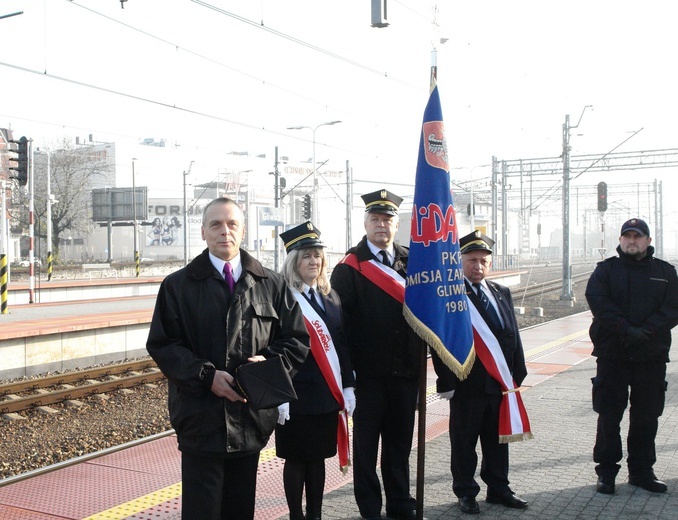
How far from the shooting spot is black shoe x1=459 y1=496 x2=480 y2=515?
532cm

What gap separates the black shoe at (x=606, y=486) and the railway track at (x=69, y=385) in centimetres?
699

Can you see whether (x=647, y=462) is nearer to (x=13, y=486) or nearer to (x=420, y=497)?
(x=420, y=497)

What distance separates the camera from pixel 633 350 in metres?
5.76

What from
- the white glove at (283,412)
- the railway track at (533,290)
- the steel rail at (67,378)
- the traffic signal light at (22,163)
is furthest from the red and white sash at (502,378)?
the railway track at (533,290)

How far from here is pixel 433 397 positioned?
9.61 m

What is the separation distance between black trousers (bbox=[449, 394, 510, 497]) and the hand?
102cm

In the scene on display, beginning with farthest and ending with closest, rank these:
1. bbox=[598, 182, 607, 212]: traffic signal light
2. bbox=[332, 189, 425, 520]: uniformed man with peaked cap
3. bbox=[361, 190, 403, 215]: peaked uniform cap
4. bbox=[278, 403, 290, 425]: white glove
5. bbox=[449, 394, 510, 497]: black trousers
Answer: bbox=[598, 182, 607, 212]: traffic signal light → bbox=[449, 394, 510, 497]: black trousers → bbox=[361, 190, 403, 215]: peaked uniform cap → bbox=[332, 189, 425, 520]: uniformed man with peaked cap → bbox=[278, 403, 290, 425]: white glove

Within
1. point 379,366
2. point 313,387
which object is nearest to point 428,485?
point 379,366

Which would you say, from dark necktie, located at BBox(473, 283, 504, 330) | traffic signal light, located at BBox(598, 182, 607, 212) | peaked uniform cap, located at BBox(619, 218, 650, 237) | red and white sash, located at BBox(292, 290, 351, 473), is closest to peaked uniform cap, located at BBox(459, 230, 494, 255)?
dark necktie, located at BBox(473, 283, 504, 330)

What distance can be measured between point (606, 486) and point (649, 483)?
343 millimetres

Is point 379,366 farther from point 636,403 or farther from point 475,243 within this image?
point 636,403

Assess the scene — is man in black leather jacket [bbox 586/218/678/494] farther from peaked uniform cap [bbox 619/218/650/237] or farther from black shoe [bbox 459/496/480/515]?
black shoe [bbox 459/496/480/515]

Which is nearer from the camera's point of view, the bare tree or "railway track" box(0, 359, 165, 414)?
"railway track" box(0, 359, 165, 414)

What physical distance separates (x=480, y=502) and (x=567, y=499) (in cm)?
62
